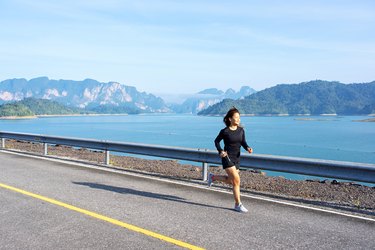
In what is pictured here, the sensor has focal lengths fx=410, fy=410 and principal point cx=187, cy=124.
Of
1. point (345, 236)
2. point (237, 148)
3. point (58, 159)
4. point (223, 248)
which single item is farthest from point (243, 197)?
point (58, 159)

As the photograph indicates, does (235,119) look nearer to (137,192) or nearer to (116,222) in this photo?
(116,222)

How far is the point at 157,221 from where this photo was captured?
19.3 feet

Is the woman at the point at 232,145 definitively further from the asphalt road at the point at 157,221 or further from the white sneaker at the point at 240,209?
the asphalt road at the point at 157,221

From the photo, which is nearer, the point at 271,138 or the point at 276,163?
the point at 276,163

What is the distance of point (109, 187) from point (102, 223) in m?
3.01

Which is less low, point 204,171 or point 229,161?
point 229,161

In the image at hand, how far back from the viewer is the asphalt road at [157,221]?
4.92 m

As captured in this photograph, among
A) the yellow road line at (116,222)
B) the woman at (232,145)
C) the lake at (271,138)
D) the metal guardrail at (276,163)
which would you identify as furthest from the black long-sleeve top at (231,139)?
the lake at (271,138)

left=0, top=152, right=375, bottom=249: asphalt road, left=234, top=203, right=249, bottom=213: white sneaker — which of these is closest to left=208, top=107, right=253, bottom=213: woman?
left=234, top=203, right=249, bottom=213: white sneaker

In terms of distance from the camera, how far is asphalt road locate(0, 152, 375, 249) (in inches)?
194

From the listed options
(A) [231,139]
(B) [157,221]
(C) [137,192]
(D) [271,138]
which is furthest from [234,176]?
(D) [271,138]

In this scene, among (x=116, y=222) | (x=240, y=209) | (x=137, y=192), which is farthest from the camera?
(x=137, y=192)

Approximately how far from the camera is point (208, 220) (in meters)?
6.00

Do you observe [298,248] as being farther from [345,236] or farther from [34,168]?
[34,168]
